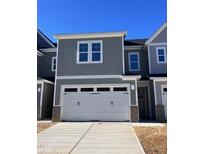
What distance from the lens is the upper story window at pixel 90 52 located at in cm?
1277

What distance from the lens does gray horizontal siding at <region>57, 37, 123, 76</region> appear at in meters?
12.5

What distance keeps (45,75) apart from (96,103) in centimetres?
656

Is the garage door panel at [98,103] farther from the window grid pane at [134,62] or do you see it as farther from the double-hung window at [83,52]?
the window grid pane at [134,62]

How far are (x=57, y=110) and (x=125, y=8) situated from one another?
329 inches

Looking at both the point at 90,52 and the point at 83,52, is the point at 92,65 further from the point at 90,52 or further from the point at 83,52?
the point at 83,52

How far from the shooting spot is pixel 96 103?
12.1 meters

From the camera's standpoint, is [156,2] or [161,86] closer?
[156,2]

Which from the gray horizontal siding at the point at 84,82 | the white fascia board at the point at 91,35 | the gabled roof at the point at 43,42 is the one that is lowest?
the gray horizontal siding at the point at 84,82

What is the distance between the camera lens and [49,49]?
16172 mm

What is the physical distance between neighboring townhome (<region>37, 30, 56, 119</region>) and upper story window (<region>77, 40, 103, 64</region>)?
3.31 meters

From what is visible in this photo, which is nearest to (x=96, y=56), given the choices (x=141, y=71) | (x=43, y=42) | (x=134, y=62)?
(x=134, y=62)

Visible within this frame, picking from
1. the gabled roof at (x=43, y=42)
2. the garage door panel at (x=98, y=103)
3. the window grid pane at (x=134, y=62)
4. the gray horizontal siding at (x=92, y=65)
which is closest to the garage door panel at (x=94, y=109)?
the garage door panel at (x=98, y=103)
